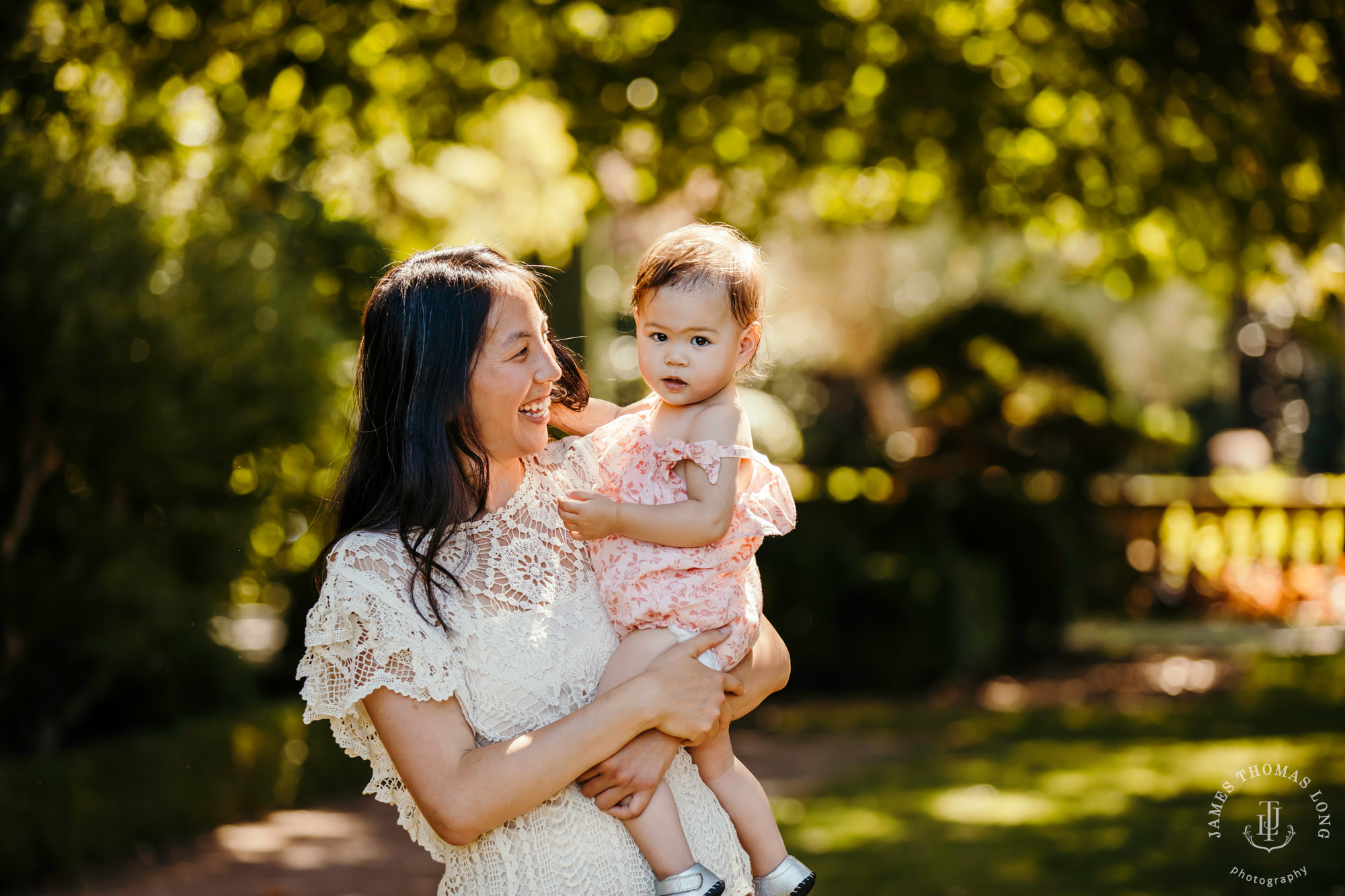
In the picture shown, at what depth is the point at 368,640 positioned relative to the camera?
79.3 inches

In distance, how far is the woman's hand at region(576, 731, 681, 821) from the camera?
2117mm

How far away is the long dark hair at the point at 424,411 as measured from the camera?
213 cm

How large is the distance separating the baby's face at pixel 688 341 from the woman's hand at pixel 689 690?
1.66ft

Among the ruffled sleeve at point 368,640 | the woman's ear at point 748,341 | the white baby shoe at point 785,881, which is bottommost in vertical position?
the white baby shoe at point 785,881

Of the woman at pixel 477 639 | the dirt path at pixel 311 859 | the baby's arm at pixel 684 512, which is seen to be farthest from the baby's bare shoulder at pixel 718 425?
the dirt path at pixel 311 859

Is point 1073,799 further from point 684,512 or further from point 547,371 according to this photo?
point 547,371

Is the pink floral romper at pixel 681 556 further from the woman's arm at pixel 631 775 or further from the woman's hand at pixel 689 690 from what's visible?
the woman's arm at pixel 631 775

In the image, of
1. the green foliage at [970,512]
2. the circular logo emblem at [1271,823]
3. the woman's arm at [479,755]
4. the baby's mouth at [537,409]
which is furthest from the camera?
the green foliage at [970,512]

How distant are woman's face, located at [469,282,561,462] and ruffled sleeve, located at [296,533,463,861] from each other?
270 millimetres

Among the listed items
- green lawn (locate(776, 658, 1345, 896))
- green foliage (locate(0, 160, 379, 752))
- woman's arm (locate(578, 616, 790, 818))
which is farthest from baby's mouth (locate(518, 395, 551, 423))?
green lawn (locate(776, 658, 1345, 896))

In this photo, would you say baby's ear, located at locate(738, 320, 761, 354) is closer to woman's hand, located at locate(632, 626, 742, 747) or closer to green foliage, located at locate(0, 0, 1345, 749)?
woman's hand, located at locate(632, 626, 742, 747)

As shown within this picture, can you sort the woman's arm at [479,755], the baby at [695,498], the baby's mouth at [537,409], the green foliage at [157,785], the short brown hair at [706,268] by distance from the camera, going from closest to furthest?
the woman's arm at [479,755] < the baby's mouth at [537,409] < the baby at [695,498] < the short brown hair at [706,268] < the green foliage at [157,785]

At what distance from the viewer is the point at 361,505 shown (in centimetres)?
223

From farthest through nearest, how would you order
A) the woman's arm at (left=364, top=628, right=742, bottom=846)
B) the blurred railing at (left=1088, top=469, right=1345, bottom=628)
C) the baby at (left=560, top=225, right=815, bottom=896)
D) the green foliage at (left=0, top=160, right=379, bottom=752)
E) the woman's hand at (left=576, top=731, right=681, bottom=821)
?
the blurred railing at (left=1088, top=469, right=1345, bottom=628) < the green foliage at (left=0, top=160, right=379, bottom=752) < the baby at (left=560, top=225, right=815, bottom=896) < the woman's hand at (left=576, top=731, right=681, bottom=821) < the woman's arm at (left=364, top=628, right=742, bottom=846)
